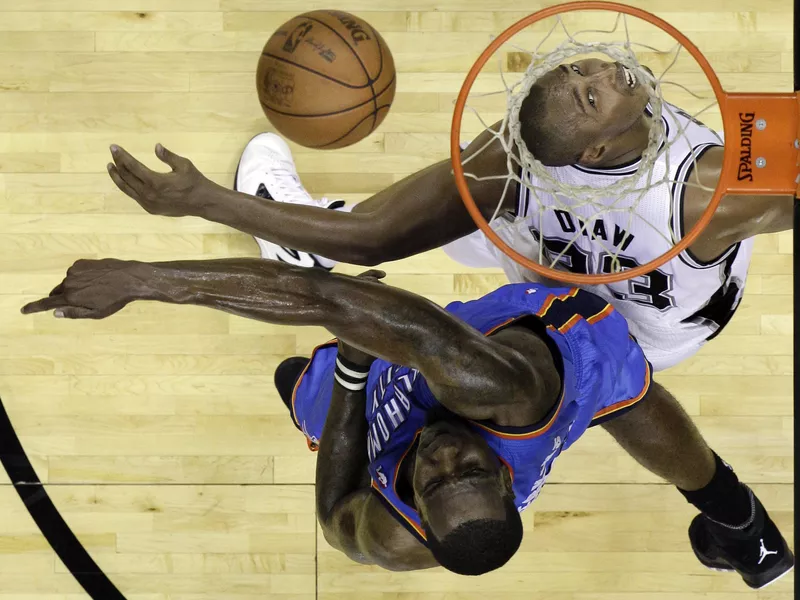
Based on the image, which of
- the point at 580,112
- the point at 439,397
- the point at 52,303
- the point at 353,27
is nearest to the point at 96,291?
the point at 52,303

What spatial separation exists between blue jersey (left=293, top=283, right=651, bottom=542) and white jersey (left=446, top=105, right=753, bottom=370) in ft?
0.37

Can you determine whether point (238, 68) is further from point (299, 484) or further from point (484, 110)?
point (299, 484)

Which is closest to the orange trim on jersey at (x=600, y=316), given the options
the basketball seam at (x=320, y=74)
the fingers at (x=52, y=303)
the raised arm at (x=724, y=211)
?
the raised arm at (x=724, y=211)

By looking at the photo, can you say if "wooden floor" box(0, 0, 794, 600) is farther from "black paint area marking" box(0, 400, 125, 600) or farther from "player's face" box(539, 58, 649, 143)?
"player's face" box(539, 58, 649, 143)

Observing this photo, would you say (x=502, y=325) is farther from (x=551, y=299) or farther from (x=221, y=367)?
(x=221, y=367)

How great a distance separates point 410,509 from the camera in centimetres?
166

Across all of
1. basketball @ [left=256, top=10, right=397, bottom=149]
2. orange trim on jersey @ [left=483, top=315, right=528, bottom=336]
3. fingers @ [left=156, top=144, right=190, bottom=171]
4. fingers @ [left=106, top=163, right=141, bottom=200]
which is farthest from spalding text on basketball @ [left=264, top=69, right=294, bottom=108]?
orange trim on jersey @ [left=483, top=315, right=528, bottom=336]

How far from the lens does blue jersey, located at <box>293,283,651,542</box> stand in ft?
5.55

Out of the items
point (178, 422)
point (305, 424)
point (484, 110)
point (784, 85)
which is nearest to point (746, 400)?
point (784, 85)

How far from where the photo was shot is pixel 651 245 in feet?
6.15

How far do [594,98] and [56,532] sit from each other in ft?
6.84

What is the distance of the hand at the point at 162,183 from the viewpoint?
1752 mm

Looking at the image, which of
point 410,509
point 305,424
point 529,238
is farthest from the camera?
point 305,424

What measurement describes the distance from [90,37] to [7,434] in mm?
→ 1292
